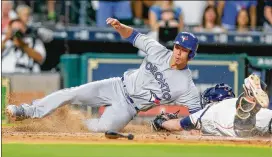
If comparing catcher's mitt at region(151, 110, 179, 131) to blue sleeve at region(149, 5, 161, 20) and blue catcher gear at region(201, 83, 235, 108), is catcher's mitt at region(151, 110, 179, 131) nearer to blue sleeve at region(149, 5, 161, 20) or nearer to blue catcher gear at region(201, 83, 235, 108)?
blue catcher gear at region(201, 83, 235, 108)

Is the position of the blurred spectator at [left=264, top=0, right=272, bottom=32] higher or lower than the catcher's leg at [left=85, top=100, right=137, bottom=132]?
higher

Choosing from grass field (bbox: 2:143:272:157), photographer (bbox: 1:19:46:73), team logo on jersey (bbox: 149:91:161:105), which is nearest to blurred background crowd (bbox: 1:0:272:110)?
photographer (bbox: 1:19:46:73)

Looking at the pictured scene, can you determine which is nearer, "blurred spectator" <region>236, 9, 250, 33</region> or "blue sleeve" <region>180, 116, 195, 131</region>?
"blue sleeve" <region>180, 116, 195, 131</region>

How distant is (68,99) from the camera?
1113 cm

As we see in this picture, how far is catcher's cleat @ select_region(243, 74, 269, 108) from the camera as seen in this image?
32.8ft

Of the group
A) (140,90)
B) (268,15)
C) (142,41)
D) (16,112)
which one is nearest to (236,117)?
(140,90)

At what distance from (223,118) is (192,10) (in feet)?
17.6

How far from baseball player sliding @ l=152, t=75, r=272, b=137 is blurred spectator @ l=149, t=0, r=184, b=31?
14.8 feet

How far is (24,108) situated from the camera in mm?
10938

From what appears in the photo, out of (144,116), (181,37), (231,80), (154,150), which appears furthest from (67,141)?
(231,80)

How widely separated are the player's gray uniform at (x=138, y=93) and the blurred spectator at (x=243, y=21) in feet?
15.0

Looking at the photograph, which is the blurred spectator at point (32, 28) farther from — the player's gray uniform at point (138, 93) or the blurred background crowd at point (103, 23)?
the player's gray uniform at point (138, 93)

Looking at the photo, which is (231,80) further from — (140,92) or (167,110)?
(140,92)

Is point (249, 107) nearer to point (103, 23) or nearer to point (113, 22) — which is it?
point (113, 22)
